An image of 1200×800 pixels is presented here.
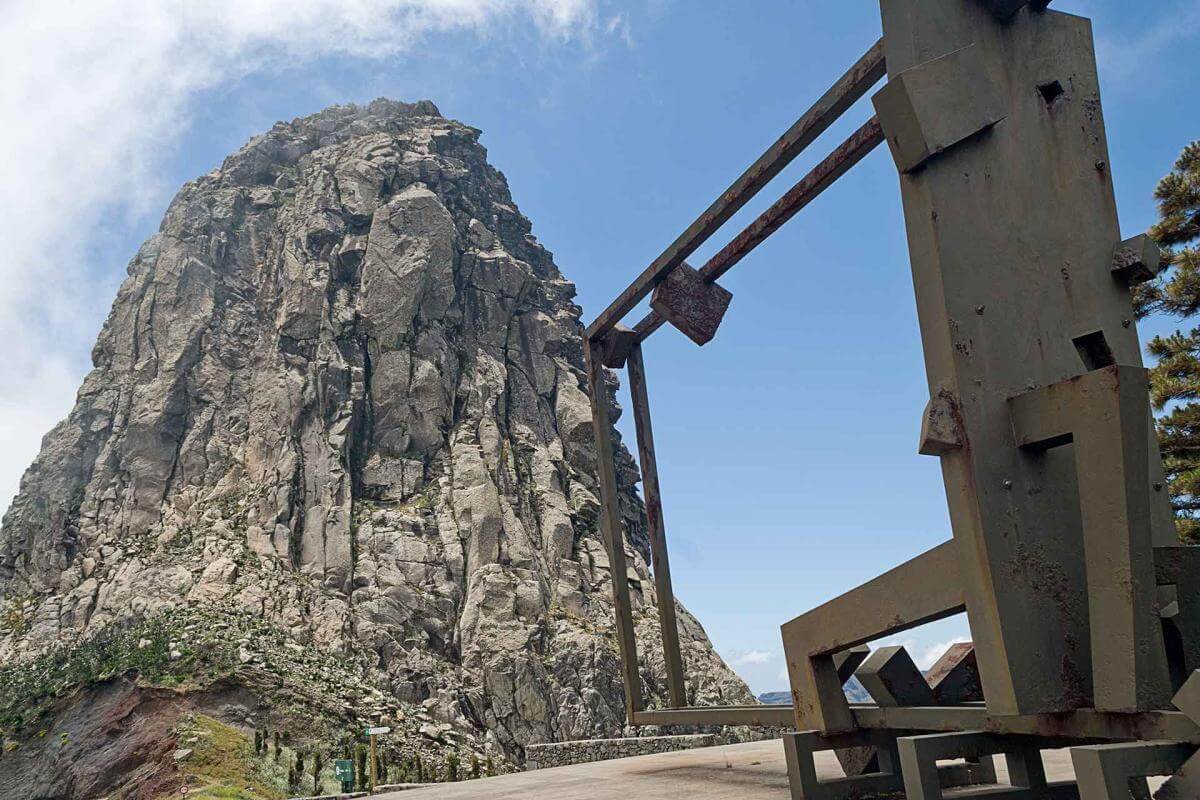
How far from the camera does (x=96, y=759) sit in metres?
18.6

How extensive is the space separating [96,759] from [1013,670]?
20.9 meters

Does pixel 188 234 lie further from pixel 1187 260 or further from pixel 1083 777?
pixel 1083 777

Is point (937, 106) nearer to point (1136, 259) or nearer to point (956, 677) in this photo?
point (1136, 259)

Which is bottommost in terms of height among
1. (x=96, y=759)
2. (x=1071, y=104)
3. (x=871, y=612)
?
(x=96, y=759)

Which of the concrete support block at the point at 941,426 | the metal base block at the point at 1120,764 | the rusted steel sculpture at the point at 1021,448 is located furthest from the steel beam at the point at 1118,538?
the concrete support block at the point at 941,426

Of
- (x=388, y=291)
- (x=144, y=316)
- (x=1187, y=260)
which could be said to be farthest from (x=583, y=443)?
(x=1187, y=260)

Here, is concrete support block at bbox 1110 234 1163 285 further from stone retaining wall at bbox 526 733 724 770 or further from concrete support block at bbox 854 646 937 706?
stone retaining wall at bbox 526 733 724 770

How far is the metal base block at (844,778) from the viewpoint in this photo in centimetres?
343

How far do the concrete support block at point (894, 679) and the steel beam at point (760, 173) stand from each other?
2.37 m

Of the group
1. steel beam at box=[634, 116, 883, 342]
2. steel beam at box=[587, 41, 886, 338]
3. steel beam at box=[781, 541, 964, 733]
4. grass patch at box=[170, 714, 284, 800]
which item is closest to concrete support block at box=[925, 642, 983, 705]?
steel beam at box=[781, 541, 964, 733]

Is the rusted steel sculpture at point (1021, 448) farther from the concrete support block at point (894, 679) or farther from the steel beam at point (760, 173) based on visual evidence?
the steel beam at point (760, 173)

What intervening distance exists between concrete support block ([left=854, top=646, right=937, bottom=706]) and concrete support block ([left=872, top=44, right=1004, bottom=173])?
1.78 m

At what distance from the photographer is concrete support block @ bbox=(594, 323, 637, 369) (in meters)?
6.84

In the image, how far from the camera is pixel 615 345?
6879 millimetres
